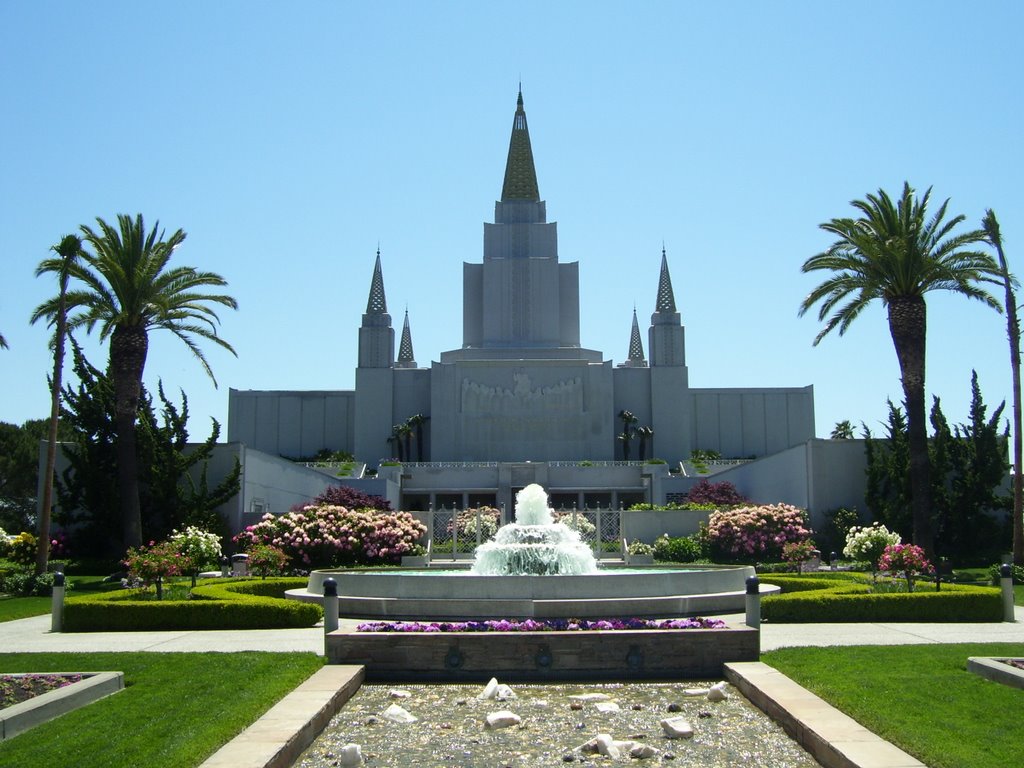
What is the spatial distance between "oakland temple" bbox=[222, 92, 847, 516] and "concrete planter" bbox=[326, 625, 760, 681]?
4770cm

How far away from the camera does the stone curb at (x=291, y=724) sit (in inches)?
311

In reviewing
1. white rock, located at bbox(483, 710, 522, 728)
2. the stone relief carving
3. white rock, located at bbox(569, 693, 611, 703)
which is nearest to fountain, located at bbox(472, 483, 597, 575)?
white rock, located at bbox(569, 693, 611, 703)

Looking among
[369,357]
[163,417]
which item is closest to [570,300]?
[369,357]

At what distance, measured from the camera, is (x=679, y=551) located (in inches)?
1321

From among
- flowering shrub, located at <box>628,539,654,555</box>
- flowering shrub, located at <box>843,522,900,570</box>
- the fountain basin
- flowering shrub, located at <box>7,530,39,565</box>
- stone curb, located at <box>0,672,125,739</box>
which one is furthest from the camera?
flowering shrub, located at <box>628,539,654,555</box>

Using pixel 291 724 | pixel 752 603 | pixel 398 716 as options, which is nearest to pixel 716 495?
pixel 752 603

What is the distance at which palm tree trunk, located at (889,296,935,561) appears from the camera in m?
26.3

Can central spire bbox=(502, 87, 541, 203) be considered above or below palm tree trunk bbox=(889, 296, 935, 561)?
above

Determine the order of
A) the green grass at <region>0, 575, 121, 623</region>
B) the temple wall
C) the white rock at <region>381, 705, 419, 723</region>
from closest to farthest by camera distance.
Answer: the white rock at <region>381, 705, 419, 723</region>, the green grass at <region>0, 575, 121, 623</region>, the temple wall

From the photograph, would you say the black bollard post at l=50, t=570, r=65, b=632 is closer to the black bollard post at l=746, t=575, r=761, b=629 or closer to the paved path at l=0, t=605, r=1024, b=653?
the paved path at l=0, t=605, r=1024, b=653

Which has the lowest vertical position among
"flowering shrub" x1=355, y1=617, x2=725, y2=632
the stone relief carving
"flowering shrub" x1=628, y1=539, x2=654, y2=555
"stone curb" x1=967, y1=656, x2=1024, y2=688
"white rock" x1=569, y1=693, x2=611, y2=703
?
"white rock" x1=569, y1=693, x2=611, y2=703

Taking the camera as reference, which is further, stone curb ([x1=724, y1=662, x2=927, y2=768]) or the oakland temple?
the oakland temple

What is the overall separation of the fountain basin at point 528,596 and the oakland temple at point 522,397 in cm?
4203

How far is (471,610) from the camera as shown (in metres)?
17.0
